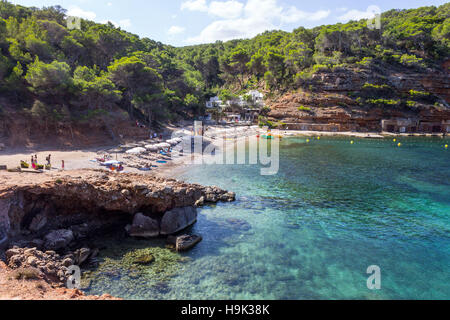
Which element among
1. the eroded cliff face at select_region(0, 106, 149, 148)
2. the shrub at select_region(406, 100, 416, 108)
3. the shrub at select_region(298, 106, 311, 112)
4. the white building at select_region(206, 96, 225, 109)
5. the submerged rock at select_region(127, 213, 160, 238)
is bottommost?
the submerged rock at select_region(127, 213, 160, 238)

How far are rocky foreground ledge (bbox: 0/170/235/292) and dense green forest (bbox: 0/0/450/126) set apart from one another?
2039 cm

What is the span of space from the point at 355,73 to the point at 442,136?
84.5 feet

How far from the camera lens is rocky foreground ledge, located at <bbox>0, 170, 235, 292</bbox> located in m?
12.3

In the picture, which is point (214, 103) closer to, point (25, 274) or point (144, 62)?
point (144, 62)

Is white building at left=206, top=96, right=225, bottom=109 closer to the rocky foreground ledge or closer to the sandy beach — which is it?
the sandy beach

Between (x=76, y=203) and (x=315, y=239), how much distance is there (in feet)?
51.6

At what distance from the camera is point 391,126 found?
62.9 metres

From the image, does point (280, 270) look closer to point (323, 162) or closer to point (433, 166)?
point (323, 162)

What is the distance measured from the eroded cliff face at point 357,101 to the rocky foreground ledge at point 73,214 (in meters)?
55.3

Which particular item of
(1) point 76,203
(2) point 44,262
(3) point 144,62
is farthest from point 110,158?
(3) point 144,62

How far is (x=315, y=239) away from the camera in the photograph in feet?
52.2

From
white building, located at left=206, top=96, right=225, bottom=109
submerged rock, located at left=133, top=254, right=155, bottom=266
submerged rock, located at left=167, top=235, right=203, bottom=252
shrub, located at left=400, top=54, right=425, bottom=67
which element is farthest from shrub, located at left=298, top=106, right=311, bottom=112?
submerged rock, located at left=133, top=254, right=155, bottom=266

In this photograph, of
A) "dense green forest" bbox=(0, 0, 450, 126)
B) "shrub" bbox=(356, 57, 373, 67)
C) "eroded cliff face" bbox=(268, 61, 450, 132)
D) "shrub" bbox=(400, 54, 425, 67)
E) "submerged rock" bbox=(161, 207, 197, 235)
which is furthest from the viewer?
"shrub" bbox=(400, 54, 425, 67)
